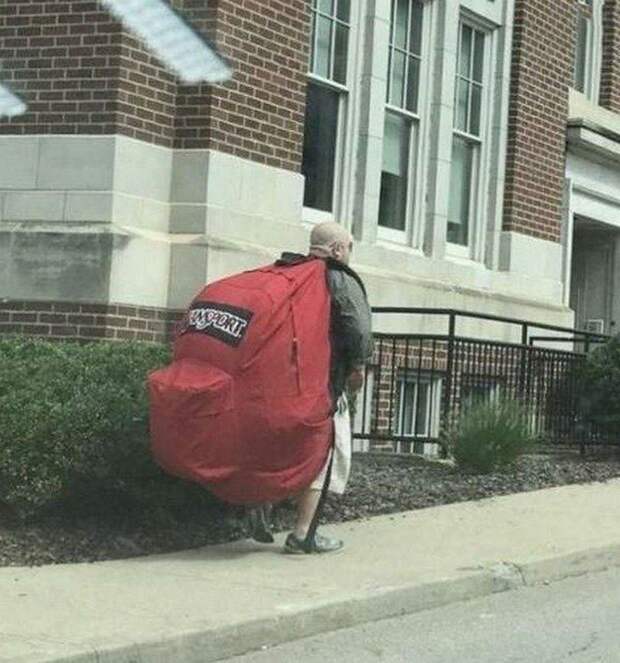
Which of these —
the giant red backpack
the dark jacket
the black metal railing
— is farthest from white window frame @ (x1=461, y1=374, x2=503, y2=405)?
the giant red backpack

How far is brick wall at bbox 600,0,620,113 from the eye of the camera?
54.0 feet

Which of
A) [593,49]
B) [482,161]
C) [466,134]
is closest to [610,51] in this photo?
[593,49]

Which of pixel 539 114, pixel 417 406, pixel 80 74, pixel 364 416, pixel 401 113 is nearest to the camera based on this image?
pixel 80 74

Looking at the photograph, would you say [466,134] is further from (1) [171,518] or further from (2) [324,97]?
(1) [171,518]

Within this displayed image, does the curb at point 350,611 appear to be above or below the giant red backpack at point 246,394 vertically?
below

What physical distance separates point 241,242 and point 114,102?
151 centimetres

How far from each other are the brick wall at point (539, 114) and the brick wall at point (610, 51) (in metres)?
1.34

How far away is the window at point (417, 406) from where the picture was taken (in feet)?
39.6

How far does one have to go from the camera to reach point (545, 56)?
14.6m

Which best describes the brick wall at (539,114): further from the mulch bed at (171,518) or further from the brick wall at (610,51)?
the mulch bed at (171,518)

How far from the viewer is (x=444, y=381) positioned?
1136 centimetres

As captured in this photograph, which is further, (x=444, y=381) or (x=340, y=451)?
(x=444, y=381)

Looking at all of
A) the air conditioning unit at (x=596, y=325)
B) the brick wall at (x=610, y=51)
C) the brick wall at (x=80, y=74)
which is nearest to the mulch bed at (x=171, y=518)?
the brick wall at (x=80, y=74)

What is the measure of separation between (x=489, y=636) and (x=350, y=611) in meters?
0.67
